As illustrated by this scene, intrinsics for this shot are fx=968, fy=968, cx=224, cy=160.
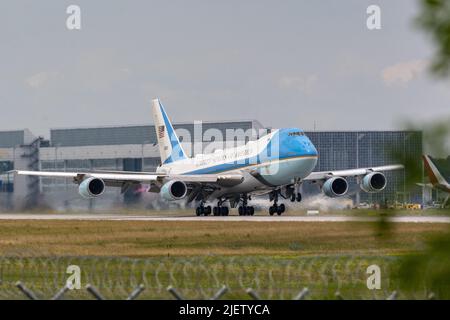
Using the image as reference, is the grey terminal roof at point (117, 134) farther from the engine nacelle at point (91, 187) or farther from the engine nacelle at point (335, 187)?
the engine nacelle at point (91, 187)

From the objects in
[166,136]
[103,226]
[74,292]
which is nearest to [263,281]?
[74,292]

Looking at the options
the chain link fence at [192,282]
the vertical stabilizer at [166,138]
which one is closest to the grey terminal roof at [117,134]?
the vertical stabilizer at [166,138]

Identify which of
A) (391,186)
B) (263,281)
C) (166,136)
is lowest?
(263,281)

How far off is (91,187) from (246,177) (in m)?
10.6

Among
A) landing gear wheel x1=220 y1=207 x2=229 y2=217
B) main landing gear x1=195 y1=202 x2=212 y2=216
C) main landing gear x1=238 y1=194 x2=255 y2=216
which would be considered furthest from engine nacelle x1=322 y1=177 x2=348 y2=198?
main landing gear x1=195 y1=202 x2=212 y2=216

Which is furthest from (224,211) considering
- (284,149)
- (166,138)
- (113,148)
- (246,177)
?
(113,148)

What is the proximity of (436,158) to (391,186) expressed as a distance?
1367 millimetres

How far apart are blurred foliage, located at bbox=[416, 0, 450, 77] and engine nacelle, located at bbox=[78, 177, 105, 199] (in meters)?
58.8

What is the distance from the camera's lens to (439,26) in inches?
294

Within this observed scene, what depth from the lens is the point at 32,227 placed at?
51.3 m

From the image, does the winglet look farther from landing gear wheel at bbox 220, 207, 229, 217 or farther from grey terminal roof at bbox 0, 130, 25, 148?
grey terminal roof at bbox 0, 130, 25, 148

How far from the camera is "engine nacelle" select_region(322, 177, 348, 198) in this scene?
68113 millimetres
